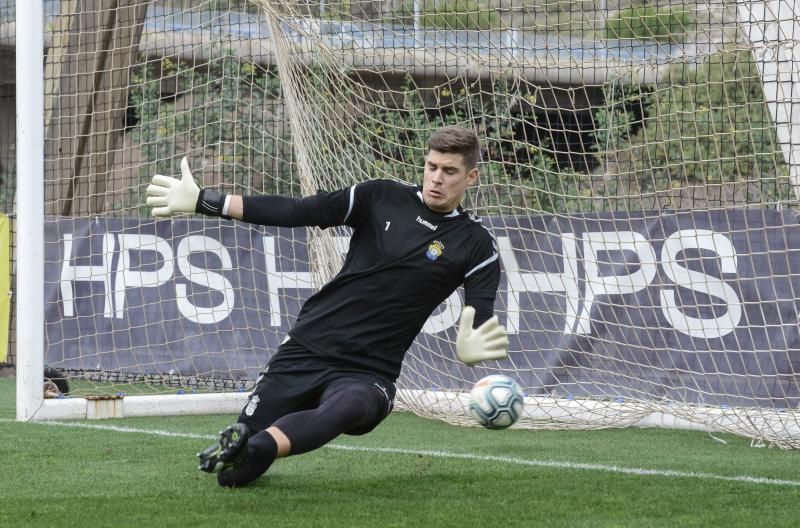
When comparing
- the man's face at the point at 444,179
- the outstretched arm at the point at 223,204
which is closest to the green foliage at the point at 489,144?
the man's face at the point at 444,179

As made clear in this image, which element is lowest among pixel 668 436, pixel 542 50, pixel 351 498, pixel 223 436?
pixel 668 436

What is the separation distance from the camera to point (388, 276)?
4.98m

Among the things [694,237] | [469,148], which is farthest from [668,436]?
[469,148]

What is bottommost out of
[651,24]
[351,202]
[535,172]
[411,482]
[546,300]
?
[411,482]

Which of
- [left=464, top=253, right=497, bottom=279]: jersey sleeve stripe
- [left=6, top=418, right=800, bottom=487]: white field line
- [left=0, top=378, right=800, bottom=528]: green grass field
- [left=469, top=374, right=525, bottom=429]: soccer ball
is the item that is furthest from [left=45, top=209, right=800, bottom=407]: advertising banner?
[left=469, top=374, right=525, bottom=429]: soccer ball

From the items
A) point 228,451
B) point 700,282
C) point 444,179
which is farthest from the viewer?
point 700,282

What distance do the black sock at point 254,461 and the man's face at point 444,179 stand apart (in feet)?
4.13

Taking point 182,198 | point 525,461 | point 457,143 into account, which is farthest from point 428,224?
point 525,461

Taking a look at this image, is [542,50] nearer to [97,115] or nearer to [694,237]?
[694,237]

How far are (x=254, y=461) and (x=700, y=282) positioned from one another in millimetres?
4024

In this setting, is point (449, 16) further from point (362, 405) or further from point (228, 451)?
point (228, 451)

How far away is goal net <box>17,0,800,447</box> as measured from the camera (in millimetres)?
7379

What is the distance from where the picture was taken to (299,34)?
26.0ft

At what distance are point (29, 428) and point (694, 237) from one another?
442 cm
